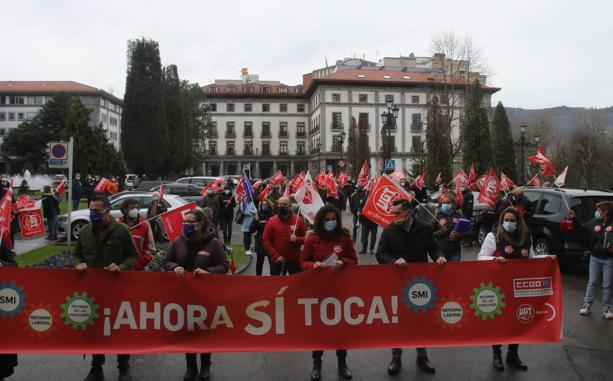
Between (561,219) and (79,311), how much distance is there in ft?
29.9

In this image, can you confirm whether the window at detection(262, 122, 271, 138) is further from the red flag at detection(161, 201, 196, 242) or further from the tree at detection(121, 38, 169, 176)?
the red flag at detection(161, 201, 196, 242)

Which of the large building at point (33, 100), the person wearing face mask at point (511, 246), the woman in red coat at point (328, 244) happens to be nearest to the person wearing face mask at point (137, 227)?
the woman in red coat at point (328, 244)

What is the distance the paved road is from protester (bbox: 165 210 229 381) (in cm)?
31

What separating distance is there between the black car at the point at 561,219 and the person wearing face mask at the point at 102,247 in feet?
27.7

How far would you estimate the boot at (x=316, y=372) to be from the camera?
5.35m

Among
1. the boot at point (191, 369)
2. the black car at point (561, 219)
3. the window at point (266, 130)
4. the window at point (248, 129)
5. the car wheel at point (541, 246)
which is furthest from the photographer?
the window at point (266, 130)

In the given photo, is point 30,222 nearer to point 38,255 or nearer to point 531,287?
point 38,255

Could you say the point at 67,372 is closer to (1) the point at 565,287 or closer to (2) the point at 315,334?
(2) the point at 315,334

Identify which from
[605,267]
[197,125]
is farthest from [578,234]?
[197,125]

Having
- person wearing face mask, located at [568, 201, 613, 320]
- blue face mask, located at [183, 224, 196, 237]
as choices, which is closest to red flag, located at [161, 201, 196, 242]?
blue face mask, located at [183, 224, 196, 237]

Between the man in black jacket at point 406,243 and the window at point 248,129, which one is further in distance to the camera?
the window at point 248,129

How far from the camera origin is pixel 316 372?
539cm

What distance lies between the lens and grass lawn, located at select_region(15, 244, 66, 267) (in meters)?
11.6

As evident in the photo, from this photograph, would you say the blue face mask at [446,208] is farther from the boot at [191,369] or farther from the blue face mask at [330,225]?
the boot at [191,369]
